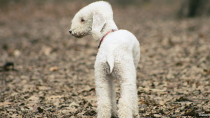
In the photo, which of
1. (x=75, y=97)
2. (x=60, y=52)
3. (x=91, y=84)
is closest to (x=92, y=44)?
(x=60, y=52)

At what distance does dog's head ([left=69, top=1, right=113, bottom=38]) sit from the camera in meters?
3.18

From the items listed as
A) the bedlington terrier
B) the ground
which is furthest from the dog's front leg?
the ground

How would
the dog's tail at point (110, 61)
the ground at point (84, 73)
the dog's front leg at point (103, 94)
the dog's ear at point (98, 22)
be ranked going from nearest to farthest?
the dog's tail at point (110, 61) → the dog's front leg at point (103, 94) → the dog's ear at point (98, 22) → the ground at point (84, 73)

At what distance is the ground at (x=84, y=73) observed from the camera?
147 inches

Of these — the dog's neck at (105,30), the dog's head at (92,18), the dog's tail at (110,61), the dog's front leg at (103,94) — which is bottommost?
the dog's front leg at (103,94)

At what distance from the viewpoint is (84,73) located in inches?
237

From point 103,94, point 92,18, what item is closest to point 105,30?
point 92,18

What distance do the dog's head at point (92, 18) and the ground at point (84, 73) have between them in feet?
4.18

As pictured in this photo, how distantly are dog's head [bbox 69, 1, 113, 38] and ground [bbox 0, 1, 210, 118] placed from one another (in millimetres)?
1274

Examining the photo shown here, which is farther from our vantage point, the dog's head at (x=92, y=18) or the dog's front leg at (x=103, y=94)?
the dog's head at (x=92, y=18)

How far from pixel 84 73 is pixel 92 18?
2888mm

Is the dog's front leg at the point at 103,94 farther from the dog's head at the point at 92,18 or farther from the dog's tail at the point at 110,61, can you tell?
the dog's head at the point at 92,18

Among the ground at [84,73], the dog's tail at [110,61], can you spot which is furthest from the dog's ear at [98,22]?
the ground at [84,73]

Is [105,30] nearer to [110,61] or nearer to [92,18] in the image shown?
[92,18]
